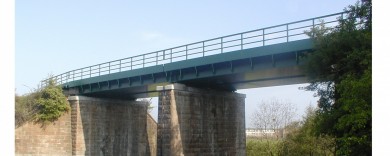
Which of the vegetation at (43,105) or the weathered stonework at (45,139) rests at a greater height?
the vegetation at (43,105)

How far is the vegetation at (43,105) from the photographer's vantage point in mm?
37031

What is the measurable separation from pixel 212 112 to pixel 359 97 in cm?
1487

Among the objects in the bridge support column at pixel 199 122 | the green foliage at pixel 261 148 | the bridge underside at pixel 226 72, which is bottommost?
the green foliage at pixel 261 148

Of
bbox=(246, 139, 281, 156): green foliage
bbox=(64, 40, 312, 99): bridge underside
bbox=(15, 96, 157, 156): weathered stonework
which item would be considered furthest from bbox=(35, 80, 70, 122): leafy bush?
bbox=(246, 139, 281, 156): green foliage

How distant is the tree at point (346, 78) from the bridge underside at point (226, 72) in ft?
7.59

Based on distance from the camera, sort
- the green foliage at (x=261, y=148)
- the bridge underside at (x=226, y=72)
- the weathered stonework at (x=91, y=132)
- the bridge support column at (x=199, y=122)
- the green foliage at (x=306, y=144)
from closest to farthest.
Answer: the bridge underside at (x=226, y=72) → the bridge support column at (x=199, y=122) → the weathered stonework at (x=91, y=132) → the green foliage at (x=306, y=144) → the green foliage at (x=261, y=148)

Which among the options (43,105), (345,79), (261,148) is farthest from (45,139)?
(345,79)

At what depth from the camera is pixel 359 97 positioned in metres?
16.8

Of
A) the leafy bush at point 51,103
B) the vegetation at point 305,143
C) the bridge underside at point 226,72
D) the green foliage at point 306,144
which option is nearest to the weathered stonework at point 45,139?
the leafy bush at point 51,103

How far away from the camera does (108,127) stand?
129 feet

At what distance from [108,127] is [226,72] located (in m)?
16.1

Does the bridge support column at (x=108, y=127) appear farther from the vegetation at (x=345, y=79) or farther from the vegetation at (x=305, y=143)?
the vegetation at (x=345, y=79)

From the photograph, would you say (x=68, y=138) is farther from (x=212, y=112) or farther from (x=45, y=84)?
(x=212, y=112)
